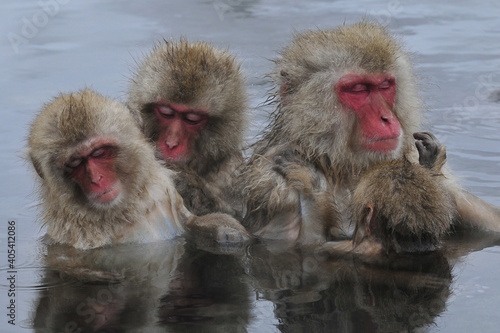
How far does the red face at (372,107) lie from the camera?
6234mm

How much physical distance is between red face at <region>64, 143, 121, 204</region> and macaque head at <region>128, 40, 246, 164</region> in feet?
1.87

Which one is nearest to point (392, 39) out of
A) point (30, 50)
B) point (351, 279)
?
point (351, 279)

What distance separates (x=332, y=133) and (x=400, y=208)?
851mm

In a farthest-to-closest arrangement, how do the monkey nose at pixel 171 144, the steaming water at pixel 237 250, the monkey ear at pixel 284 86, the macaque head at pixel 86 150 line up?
the monkey nose at pixel 171 144, the monkey ear at pixel 284 86, the macaque head at pixel 86 150, the steaming water at pixel 237 250

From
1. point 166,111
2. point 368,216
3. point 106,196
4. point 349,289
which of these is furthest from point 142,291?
point 166,111

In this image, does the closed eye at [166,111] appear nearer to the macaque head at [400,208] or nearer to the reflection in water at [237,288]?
the reflection in water at [237,288]

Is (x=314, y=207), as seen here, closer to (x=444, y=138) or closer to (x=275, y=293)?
(x=275, y=293)

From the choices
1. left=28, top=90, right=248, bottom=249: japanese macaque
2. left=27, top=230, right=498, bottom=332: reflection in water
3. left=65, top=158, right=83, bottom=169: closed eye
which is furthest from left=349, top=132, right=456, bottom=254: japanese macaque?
left=65, top=158, right=83, bottom=169: closed eye

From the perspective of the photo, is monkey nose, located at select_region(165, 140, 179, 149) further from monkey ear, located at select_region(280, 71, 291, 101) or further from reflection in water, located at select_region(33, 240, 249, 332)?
monkey ear, located at select_region(280, 71, 291, 101)

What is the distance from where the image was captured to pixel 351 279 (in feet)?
18.6

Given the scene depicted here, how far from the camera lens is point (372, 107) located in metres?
6.29

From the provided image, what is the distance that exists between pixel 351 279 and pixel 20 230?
2.84 meters

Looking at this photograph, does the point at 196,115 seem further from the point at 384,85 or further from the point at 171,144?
the point at 384,85

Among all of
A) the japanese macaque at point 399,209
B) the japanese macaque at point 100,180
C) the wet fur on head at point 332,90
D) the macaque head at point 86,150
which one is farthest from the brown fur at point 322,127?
the macaque head at point 86,150
